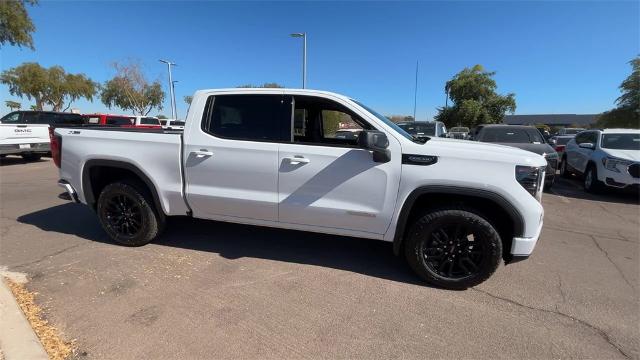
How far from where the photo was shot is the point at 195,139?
386 cm

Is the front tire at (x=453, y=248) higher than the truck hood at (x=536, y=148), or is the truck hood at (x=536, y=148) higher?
the truck hood at (x=536, y=148)

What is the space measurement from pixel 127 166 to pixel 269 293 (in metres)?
2.24

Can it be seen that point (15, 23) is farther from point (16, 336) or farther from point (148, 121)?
point (16, 336)

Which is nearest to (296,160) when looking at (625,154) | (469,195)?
(469,195)

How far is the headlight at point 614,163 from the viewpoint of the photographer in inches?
310

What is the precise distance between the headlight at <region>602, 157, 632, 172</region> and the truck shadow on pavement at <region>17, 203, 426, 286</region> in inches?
262

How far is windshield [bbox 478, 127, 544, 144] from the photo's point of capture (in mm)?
9046

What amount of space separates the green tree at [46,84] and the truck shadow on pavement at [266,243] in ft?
168

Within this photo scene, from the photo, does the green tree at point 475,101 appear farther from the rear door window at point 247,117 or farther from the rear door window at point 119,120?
the rear door window at point 247,117

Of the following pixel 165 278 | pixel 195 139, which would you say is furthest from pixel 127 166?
pixel 165 278

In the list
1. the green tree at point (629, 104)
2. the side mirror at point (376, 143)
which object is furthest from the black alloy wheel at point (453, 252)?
the green tree at point (629, 104)

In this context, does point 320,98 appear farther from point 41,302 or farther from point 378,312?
point 41,302

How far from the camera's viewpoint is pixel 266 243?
4.55 meters

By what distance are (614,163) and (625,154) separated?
0.31m
